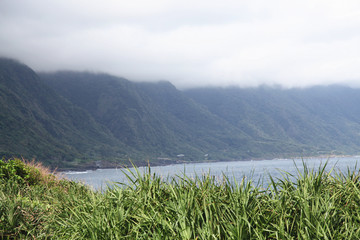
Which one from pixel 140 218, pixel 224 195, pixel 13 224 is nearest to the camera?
pixel 140 218

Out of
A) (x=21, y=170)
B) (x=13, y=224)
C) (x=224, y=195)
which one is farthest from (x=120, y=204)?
(x=21, y=170)

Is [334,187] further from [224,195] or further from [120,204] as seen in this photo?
[120,204]

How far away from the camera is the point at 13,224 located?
12.3 m

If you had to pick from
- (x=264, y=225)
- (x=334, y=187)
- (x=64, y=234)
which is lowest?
(x=64, y=234)

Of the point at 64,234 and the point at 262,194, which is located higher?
the point at 262,194

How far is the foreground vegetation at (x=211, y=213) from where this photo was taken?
8.89 m

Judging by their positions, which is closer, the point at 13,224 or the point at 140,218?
the point at 140,218

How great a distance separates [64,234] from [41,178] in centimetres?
1574

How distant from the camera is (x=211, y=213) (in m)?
9.50

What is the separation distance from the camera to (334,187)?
1063 cm

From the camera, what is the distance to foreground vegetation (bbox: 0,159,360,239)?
889cm

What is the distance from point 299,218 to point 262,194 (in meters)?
1.44

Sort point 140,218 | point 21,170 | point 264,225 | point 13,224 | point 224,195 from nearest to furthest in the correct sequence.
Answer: point 264,225 < point 140,218 < point 224,195 < point 13,224 < point 21,170

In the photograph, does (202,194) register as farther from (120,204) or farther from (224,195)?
(120,204)
